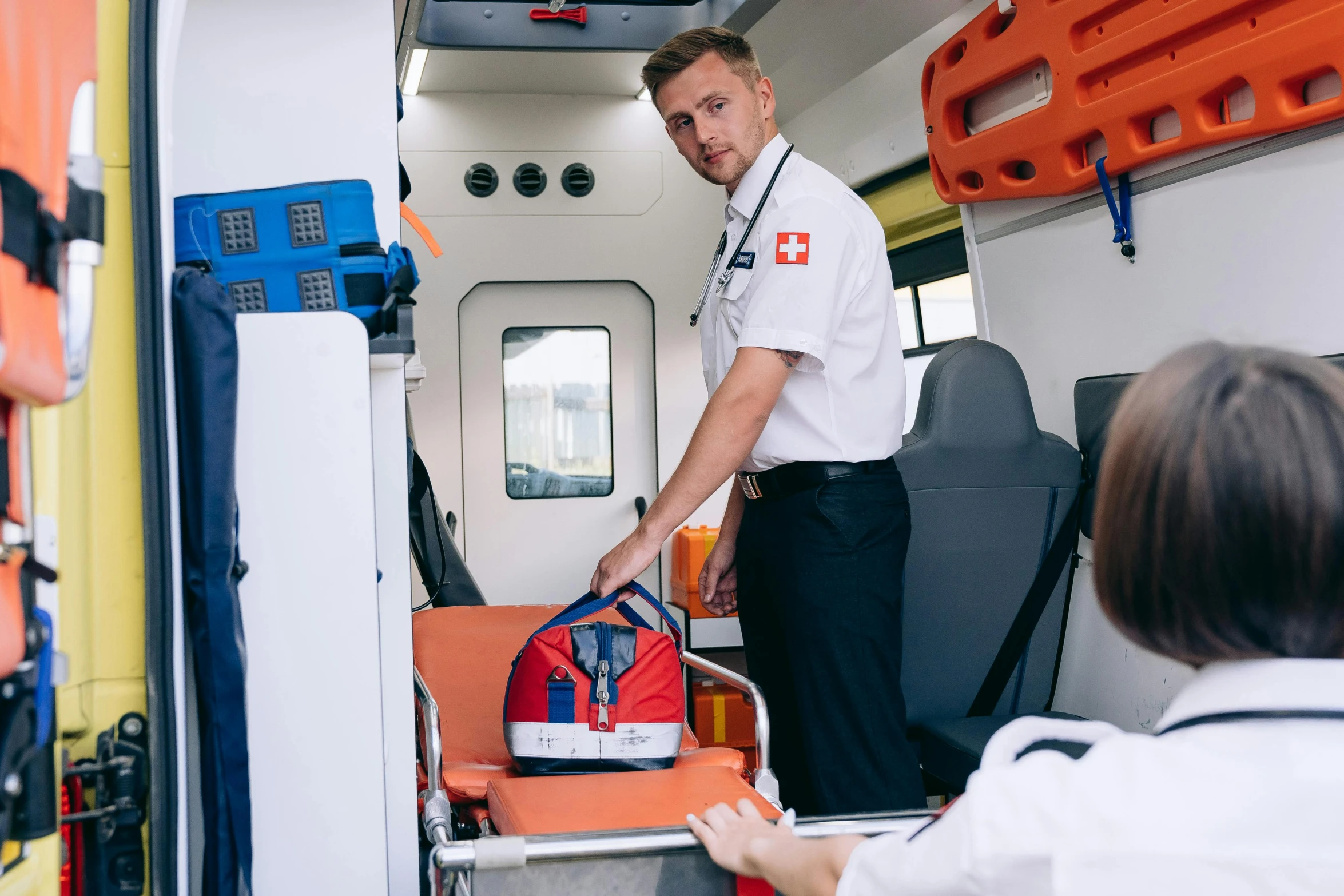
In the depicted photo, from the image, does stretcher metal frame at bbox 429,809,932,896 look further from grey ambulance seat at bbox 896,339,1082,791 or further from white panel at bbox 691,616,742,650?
white panel at bbox 691,616,742,650

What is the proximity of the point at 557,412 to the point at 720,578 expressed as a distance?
9.69 feet

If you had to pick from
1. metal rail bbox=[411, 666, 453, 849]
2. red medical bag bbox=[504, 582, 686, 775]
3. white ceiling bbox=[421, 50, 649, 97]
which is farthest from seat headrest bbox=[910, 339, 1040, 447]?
white ceiling bbox=[421, 50, 649, 97]

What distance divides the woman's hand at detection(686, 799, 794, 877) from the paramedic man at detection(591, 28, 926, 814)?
752 millimetres

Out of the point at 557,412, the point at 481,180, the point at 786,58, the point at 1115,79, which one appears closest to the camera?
the point at 1115,79

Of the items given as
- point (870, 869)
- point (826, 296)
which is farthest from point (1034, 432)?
A: point (870, 869)

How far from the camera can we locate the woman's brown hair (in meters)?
0.79

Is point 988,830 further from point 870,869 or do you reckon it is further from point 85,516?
point 85,516

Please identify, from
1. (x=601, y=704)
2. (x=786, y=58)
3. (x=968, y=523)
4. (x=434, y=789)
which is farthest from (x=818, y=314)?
(x=786, y=58)

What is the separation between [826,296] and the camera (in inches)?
82.3

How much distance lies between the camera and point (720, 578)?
2.51 m

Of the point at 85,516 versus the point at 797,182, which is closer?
the point at 85,516

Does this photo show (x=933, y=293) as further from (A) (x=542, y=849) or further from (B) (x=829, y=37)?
(A) (x=542, y=849)

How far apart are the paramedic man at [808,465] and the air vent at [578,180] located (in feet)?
10.0

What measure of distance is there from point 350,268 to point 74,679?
0.72 meters
